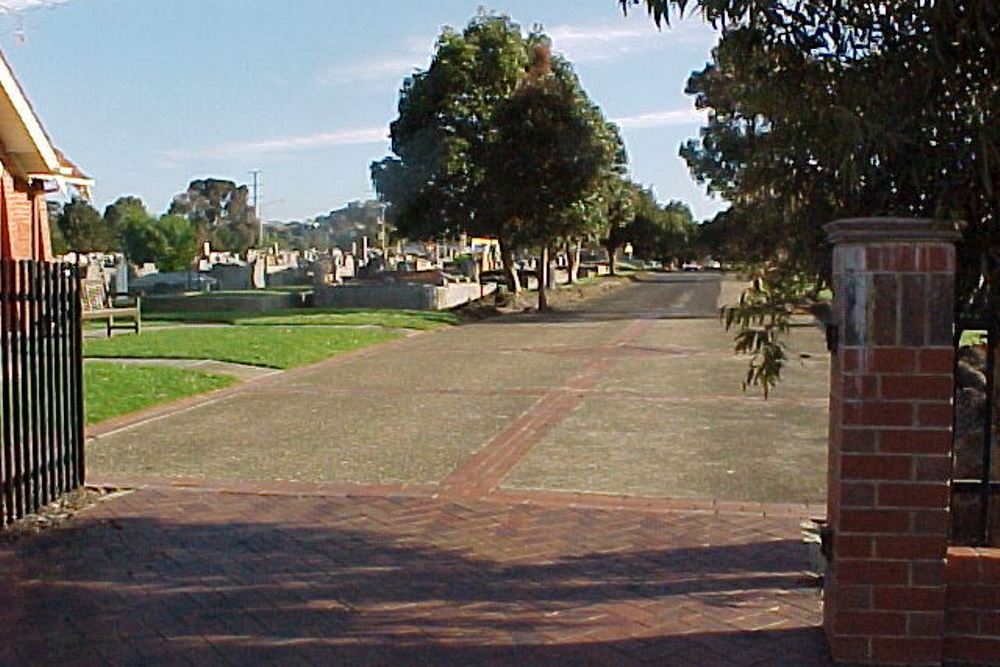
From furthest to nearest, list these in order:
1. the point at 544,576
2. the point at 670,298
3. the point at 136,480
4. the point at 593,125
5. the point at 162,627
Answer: the point at 670,298 → the point at 593,125 → the point at 136,480 → the point at 544,576 → the point at 162,627

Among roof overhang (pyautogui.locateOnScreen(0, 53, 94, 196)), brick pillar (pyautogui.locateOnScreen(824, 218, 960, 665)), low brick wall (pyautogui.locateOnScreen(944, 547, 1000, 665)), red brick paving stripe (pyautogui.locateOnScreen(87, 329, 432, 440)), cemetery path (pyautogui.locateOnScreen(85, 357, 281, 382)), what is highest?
roof overhang (pyautogui.locateOnScreen(0, 53, 94, 196))

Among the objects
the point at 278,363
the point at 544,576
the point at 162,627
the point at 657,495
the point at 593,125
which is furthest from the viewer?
the point at 593,125

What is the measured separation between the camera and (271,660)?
4957 mm

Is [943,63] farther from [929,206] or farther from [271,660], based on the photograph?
[271,660]

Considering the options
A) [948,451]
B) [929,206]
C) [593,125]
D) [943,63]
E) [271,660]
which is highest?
[593,125]

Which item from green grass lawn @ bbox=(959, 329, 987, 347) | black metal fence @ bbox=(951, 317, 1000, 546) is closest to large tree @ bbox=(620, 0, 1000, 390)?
black metal fence @ bbox=(951, 317, 1000, 546)

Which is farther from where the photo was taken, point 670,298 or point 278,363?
point 670,298

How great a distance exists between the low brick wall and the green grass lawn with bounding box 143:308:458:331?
2418cm

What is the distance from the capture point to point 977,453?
7.89m

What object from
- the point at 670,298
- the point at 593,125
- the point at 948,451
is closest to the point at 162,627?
the point at 948,451

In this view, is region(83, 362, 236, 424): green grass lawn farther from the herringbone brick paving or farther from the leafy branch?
the leafy branch

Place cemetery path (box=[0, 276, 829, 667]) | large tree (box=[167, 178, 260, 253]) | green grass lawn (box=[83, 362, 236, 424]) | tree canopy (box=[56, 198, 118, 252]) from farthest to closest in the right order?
large tree (box=[167, 178, 260, 253]) < tree canopy (box=[56, 198, 118, 252]) < green grass lawn (box=[83, 362, 236, 424]) < cemetery path (box=[0, 276, 829, 667])

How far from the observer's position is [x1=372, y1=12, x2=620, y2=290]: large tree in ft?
113

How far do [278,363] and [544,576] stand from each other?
1296 cm
